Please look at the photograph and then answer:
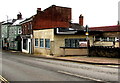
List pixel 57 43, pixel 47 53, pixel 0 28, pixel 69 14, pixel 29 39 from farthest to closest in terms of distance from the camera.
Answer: pixel 0 28 < pixel 69 14 < pixel 29 39 < pixel 47 53 < pixel 57 43

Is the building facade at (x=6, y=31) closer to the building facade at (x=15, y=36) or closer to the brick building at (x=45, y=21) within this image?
the building facade at (x=15, y=36)

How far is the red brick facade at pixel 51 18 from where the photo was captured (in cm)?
3615

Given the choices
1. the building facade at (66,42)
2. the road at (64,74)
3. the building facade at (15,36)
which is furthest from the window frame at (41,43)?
the road at (64,74)

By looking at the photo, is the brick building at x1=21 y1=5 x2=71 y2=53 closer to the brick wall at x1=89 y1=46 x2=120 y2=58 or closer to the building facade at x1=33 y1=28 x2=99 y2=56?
the building facade at x1=33 y1=28 x2=99 y2=56

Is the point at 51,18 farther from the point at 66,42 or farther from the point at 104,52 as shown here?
the point at 104,52

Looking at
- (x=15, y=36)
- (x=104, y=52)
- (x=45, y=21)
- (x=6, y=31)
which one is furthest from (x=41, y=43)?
(x=6, y=31)

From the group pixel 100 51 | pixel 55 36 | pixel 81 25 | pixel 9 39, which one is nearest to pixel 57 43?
pixel 55 36

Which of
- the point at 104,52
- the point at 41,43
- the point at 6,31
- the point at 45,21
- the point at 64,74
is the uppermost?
the point at 45,21

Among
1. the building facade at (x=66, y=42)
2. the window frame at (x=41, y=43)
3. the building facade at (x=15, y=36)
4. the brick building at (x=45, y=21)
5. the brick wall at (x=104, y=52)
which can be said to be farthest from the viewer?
the building facade at (x=15, y=36)

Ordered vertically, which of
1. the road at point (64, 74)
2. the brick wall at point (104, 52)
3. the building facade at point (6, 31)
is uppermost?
the building facade at point (6, 31)

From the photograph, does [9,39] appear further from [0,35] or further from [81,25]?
[81,25]

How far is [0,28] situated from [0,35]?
2.42 metres

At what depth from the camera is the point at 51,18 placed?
37.0 meters

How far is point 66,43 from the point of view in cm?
2614
